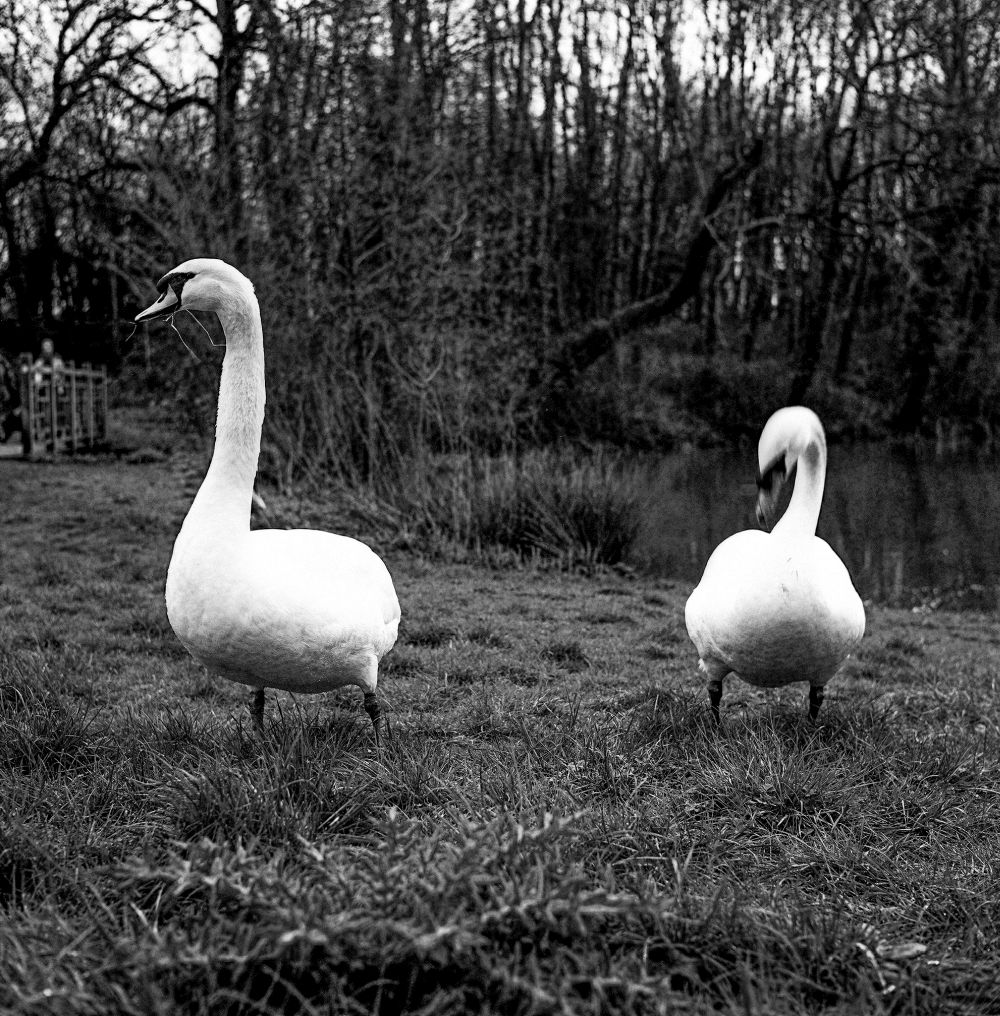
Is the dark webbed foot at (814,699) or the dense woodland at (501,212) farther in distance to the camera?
the dense woodland at (501,212)

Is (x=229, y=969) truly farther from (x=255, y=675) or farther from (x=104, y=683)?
(x=104, y=683)

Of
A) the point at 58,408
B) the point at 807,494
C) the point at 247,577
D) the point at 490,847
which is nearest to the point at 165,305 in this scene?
the point at 247,577

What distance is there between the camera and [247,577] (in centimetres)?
352

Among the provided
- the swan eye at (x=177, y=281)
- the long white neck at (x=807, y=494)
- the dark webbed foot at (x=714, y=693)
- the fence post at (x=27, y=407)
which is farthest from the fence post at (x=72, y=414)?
the long white neck at (x=807, y=494)

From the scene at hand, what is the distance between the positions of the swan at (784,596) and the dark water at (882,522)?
19.8 feet

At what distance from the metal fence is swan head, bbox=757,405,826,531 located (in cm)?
1548

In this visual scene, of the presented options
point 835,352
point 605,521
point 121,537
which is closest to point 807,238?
point 835,352

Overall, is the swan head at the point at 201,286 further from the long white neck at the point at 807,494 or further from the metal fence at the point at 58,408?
the metal fence at the point at 58,408

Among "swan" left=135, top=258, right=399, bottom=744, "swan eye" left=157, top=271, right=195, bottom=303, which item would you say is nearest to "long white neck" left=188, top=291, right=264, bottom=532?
"swan" left=135, top=258, right=399, bottom=744

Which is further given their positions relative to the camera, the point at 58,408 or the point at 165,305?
the point at 58,408

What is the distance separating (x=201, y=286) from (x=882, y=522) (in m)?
12.2

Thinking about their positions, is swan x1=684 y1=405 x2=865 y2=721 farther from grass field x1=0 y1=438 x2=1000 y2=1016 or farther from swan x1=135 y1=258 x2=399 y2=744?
swan x1=135 y1=258 x2=399 y2=744

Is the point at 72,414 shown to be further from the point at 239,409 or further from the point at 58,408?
the point at 239,409

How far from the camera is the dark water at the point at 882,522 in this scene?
35.9 ft
